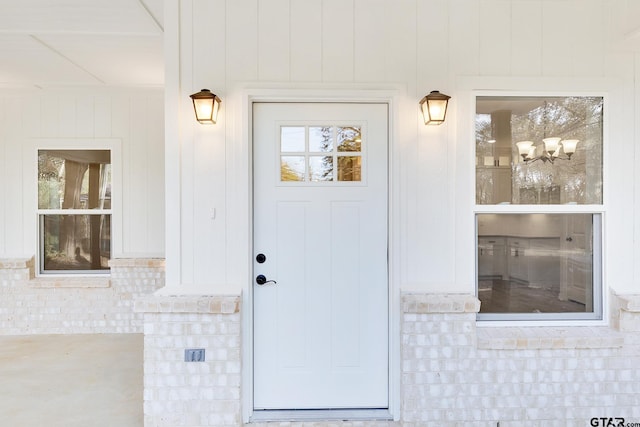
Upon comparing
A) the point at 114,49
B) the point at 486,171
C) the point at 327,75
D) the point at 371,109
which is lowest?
Result: the point at 486,171

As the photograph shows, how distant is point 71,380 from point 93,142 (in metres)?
2.70

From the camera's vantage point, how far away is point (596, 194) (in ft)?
7.94

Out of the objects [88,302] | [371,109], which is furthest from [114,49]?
[88,302]

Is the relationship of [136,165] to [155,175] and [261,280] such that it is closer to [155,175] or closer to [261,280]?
[155,175]

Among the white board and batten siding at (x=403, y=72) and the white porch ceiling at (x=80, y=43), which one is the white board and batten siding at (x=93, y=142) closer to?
the white porch ceiling at (x=80, y=43)

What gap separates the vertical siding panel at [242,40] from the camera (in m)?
2.30

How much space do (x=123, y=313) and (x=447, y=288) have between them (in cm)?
389

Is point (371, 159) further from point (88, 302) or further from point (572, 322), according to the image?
point (88, 302)

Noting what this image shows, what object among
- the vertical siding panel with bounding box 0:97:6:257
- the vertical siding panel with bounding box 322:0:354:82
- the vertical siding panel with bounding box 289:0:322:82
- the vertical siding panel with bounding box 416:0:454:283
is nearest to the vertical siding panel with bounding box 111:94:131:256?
the vertical siding panel with bounding box 0:97:6:257

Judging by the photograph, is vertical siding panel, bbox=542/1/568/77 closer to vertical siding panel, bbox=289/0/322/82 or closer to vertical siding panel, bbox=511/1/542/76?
vertical siding panel, bbox=511/1/542/76

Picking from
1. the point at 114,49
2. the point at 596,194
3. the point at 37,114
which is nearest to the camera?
the point at 596,194

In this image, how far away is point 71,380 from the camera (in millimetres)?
Answer: 3035

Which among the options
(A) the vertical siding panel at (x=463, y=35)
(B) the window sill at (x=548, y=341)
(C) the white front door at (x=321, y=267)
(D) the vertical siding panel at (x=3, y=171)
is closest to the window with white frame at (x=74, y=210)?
(D) the vertical siding panel at (x=3, y=171)

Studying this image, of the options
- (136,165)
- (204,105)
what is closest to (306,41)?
(204,105)
